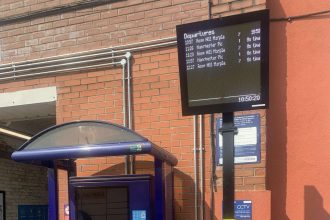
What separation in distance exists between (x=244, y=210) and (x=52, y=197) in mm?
1829

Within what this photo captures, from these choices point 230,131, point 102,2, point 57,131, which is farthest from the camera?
point 102,2

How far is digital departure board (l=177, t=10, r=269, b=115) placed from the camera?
11.5 feet

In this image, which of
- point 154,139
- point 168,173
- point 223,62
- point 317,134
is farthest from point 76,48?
point 317,134

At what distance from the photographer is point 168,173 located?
4.59 meters

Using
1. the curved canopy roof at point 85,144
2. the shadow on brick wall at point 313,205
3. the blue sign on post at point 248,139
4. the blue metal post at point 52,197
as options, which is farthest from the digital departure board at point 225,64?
the blue metal post at point 52,197

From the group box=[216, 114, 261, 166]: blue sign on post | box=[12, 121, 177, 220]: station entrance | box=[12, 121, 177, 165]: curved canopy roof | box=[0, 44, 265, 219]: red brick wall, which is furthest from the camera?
box=[0, 44, 265, 219]: red brick wall

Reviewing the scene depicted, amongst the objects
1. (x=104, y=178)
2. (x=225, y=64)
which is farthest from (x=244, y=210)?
(x=225, y=64)

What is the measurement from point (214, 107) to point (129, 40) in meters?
2.06

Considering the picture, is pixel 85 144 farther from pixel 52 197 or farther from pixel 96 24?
pixel 96 24

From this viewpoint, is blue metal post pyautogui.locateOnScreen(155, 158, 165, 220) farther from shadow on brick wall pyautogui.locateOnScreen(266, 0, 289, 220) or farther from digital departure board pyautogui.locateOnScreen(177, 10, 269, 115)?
shadow on brick wall pyautogui.locateOnScreen(266, 0, 289, 220)

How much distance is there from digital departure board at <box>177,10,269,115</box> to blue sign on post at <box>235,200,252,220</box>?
131 centimetres

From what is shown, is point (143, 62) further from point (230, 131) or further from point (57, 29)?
point (230, 131)

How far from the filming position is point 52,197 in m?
4.67

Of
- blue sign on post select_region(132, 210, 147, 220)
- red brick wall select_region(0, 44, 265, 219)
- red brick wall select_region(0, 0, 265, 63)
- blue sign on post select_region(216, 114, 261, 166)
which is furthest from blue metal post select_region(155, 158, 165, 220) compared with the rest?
red brick wall select_region(0, 0, 265, 63)
